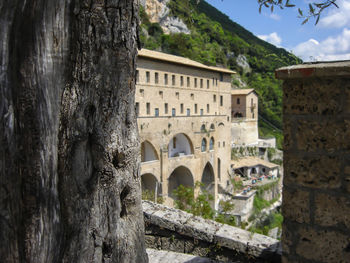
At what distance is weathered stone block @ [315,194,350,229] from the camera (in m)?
2.25

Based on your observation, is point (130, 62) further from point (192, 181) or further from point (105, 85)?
point (192, 181)

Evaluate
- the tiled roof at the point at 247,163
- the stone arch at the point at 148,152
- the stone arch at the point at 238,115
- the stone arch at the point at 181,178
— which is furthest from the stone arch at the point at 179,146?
the stone arch at the point at 238,115

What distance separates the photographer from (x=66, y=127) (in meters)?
2.28

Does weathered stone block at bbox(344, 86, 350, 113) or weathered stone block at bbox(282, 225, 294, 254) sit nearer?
weathered stone block at bbox(344, 86, 350, 113)

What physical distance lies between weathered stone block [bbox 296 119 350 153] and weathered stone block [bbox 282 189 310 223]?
349mm

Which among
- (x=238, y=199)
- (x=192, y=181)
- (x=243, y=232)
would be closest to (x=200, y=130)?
(x=192, y=181)

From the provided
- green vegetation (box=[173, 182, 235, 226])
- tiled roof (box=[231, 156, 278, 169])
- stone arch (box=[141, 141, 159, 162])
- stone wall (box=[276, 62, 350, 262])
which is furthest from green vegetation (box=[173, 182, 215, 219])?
tiled roof (box=[231, 156, 278, 169])

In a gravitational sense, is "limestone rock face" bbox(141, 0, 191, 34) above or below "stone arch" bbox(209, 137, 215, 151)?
above

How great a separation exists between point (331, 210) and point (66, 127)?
199 cm

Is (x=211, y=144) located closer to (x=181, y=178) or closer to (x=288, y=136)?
(x=181, y=178)

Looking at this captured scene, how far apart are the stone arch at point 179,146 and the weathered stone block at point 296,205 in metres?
25.3

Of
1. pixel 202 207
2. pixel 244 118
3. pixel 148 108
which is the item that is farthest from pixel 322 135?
pixel 244 118

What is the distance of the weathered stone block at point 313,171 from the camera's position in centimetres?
227

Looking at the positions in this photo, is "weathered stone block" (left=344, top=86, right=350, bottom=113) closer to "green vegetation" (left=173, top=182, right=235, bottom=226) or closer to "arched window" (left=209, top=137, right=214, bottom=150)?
"green vegetation" (left=173, top=182, right=235, bottom=226)
